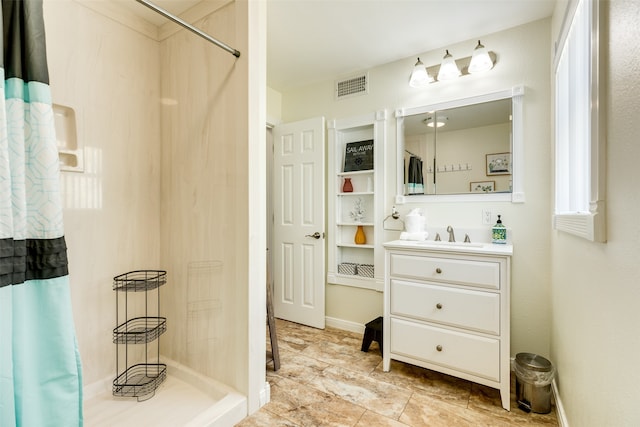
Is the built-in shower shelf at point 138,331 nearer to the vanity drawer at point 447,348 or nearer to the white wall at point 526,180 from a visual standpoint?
the vanity drawer at point 447,348

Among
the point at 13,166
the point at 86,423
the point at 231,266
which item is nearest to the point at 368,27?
the point at 231,266

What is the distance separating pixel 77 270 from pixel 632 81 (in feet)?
8.60

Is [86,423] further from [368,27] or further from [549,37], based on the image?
[549,37]

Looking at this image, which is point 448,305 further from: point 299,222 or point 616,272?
point 299,222

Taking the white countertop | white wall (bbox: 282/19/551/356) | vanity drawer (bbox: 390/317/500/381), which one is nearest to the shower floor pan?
vanity drawer (bbox: 390/317/500/381)

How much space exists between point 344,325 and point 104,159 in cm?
243

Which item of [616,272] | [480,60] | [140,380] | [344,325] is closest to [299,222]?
[344,325]

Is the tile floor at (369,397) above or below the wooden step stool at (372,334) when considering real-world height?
below

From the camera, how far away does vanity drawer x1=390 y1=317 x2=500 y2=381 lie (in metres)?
1.80

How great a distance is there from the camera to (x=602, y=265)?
1021mm

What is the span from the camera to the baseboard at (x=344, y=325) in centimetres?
284

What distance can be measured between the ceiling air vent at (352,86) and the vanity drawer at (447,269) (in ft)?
5.48

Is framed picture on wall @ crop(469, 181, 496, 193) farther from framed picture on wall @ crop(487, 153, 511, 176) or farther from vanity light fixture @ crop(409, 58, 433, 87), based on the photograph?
vanity light fixture @ crop(409, 58, 433, 87)


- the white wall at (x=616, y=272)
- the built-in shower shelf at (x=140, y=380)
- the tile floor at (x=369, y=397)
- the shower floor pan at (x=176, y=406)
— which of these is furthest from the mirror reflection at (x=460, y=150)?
the built-in shower shelf at (x=140, y=380)
